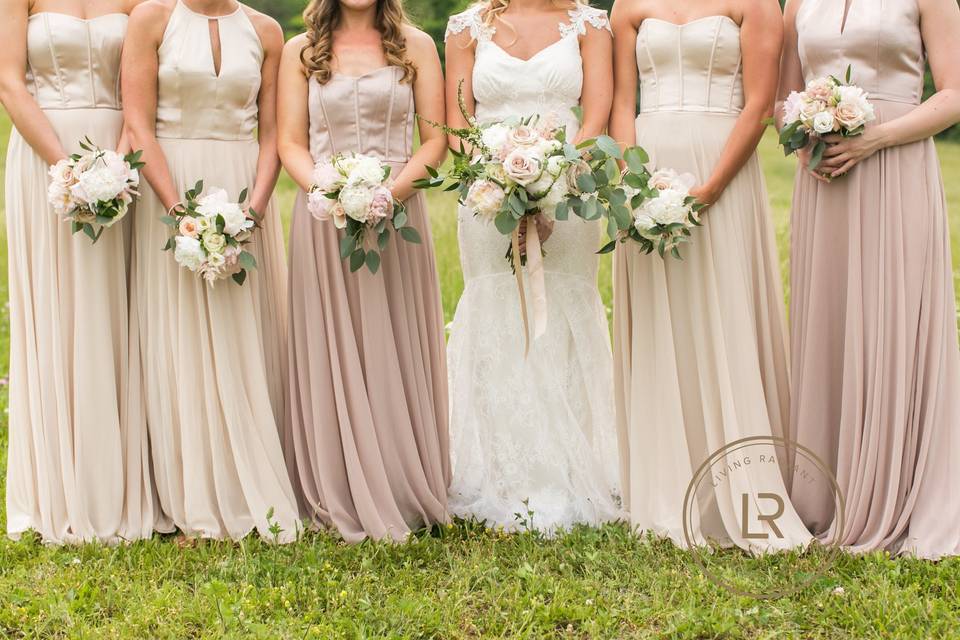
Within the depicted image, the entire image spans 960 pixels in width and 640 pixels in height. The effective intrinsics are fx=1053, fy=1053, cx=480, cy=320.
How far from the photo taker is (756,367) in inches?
209

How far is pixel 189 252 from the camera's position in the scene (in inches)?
197

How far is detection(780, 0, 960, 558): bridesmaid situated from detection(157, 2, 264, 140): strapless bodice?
2.76m

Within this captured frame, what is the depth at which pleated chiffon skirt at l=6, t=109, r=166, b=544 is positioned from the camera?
211 inches

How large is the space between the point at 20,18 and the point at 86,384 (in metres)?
1.83

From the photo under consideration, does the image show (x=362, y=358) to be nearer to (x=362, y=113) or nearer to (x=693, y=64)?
(x=362, y=113)

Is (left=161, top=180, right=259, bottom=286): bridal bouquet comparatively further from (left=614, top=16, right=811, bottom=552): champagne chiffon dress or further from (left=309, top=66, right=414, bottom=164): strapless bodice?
(left=614, top=16, right=811, bottom=552): champagne chiffon dress

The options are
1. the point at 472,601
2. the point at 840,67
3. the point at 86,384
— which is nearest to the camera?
the point at 472,601

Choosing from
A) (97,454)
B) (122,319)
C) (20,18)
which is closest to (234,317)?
(122,319)

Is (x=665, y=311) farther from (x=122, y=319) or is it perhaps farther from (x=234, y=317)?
(x=122, y=319)

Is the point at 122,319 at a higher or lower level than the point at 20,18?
lower

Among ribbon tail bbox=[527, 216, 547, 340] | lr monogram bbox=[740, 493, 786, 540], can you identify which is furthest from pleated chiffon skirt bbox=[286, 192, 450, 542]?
lr monogram bbox=[740, 493, 786, 540]

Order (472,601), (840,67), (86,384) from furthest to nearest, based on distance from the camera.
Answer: (86,384)
(840,67)
(472,601)

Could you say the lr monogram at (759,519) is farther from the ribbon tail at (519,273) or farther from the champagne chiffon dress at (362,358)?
the champagne chiffon dress at (362,358)

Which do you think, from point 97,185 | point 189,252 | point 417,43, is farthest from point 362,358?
point 417,43
